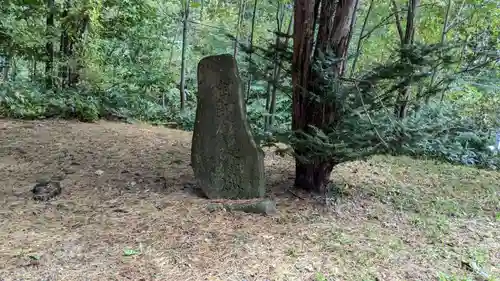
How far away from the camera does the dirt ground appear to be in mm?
2521

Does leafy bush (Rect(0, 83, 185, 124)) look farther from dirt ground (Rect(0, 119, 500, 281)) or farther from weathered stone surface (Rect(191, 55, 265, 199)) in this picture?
weathered stone surface (Rect(191, 55, 265, 199))

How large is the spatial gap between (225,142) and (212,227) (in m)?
0.85

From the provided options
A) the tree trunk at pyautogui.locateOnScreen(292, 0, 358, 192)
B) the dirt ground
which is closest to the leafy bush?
the dirt ground

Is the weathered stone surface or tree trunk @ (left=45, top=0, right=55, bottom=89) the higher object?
tree trunk @ (left=45, top=0, right=55, bottom=89)

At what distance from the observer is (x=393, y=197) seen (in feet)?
13.6

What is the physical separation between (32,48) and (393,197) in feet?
21.8

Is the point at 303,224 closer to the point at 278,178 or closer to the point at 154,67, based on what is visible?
the point at 278,178

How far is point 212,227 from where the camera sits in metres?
3.02

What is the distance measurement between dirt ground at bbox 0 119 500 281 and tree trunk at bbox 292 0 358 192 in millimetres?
728

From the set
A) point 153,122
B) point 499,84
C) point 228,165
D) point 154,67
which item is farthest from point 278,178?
point 499,84

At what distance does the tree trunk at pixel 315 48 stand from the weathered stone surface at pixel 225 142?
17.8 inches

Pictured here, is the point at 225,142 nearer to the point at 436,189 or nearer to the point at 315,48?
the point at 315,48

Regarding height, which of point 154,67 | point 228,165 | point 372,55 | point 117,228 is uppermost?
point 372,55

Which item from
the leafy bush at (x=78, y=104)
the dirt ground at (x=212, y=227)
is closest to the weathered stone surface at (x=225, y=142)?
the dirt ground at (x=212, y=227)
